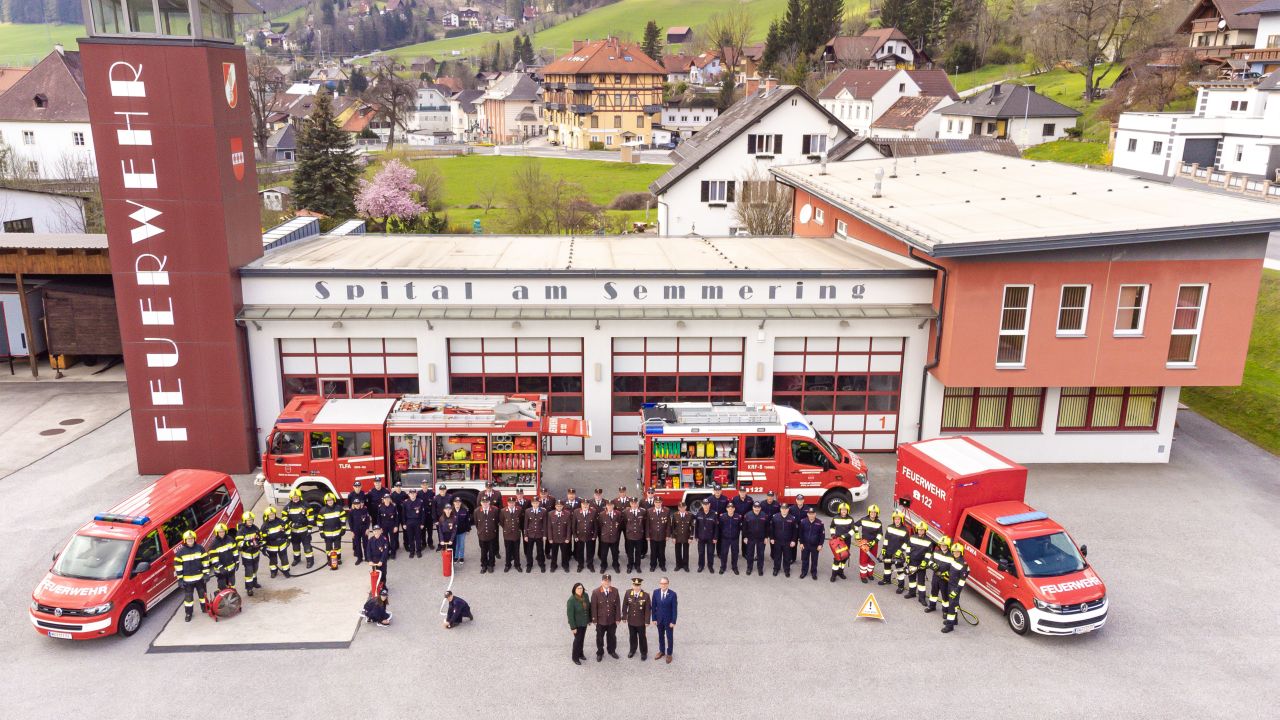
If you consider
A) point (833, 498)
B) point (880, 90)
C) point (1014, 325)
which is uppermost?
point (880, 90)

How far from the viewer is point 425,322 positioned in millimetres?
21078

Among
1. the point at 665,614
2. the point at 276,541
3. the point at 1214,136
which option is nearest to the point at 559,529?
the point at 665,614

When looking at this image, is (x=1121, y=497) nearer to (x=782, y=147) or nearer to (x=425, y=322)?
(x=425, y=322)

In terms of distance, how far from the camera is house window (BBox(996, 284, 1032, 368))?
67.2 ft

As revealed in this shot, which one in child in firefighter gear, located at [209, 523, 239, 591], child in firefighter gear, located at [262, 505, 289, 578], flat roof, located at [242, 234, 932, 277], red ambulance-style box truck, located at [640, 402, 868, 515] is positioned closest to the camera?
child in firefighter gear, located at [209, 523, 239, 591]

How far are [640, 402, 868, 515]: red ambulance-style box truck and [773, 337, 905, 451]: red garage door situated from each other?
331 centimetres

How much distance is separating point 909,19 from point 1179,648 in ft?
401

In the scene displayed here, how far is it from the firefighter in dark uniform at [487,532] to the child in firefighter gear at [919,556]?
296 inches

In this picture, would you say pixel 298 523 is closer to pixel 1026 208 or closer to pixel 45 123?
pixel 1026 208

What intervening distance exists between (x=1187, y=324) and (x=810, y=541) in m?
11.7

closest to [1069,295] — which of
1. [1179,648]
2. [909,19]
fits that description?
[1179,648]

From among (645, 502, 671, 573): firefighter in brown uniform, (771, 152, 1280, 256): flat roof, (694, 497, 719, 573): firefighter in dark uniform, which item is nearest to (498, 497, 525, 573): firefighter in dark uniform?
(645, 502, 671, 573): firefighter in brown uniform

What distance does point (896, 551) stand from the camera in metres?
15.8

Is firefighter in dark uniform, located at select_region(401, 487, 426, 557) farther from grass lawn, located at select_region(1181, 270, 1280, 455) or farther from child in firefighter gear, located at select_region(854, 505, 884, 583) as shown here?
grass lawn, located at select_region(1181, 270, 1280, 455)
